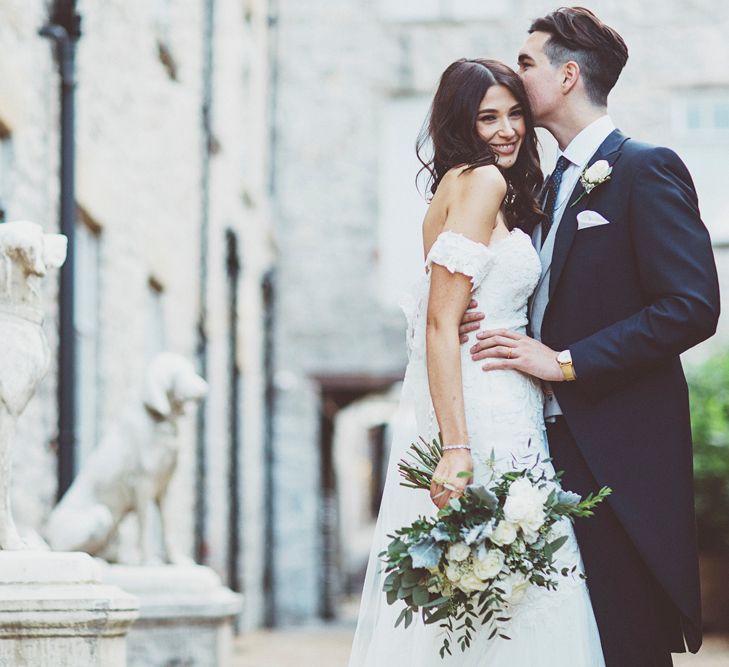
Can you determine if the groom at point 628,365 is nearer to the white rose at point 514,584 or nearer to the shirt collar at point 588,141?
the shirt collar at point 588,141

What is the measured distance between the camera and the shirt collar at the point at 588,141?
4168 mm

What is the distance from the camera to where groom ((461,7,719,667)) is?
12.5 ft

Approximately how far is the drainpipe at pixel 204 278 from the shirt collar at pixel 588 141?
965cm

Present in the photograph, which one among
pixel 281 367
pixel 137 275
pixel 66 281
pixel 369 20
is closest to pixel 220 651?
pixel 66 281

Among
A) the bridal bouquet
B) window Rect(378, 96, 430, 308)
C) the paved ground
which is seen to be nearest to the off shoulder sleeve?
the bridal bouquet

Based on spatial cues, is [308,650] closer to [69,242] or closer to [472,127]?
[69,242]

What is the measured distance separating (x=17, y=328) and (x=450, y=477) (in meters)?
1.56

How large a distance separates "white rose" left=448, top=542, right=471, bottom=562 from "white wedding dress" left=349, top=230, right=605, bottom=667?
0.29 m

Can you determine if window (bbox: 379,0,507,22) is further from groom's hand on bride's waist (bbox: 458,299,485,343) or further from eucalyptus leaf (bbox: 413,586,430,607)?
eucalyptus leaf (bbox: 413,586,430,607)

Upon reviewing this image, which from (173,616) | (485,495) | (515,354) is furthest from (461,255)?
(173,616)

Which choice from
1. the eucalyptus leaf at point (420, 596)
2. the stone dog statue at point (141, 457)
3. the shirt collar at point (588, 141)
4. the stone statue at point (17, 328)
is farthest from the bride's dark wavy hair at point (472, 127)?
the stone dog statue at point (141, 457)

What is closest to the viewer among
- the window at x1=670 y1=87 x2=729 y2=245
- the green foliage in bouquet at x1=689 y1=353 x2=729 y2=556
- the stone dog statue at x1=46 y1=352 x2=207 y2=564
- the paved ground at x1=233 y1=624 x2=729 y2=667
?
the stone dog statue at x1=46 y1=352 x2=207 y2=564

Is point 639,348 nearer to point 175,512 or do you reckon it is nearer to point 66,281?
point 66,281

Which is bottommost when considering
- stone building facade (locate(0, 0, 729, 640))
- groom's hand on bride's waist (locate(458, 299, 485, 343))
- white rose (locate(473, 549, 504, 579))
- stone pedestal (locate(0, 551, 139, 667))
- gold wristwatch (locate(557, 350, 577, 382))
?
stone pedestal (locate(0, 551, 139, 667))
